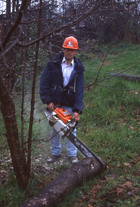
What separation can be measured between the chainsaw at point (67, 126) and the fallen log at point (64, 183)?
0.13m

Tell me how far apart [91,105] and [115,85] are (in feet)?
3.38

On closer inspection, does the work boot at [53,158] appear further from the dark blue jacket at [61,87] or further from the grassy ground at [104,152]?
the dark blue jacket at [61,87]

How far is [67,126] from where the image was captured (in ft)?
10.8

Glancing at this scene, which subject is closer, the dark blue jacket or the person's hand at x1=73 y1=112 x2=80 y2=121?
the person's hand at x1=73 y1=112 x2=80 y2=121

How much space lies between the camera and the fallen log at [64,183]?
101 inches

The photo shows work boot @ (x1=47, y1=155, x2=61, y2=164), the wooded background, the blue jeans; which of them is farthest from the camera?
work boot @ (x1=47, y1=155, x2=61, y2=164)

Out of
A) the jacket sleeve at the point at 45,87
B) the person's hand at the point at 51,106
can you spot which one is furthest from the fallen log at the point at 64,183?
the jacket sleeve at the point at 45,87

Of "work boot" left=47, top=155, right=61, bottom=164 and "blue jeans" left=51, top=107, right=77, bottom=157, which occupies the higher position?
"blue jeans" left=51, top=107, right=77, bottom=157

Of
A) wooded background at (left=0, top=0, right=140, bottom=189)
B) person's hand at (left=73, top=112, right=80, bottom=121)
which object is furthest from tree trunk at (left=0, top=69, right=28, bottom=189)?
person's hand at (left=73, top=112, right=80, bottom=121)

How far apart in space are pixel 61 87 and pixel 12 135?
129 cm

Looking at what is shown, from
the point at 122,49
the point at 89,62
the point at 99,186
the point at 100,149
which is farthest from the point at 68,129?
the point at 122,49

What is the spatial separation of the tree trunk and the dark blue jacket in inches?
42.6

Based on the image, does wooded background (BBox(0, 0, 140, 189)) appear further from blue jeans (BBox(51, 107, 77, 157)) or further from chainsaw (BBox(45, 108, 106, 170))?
blue jeans (BBox(51, 107, 77, 157))

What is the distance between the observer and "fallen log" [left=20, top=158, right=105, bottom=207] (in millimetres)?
2557
